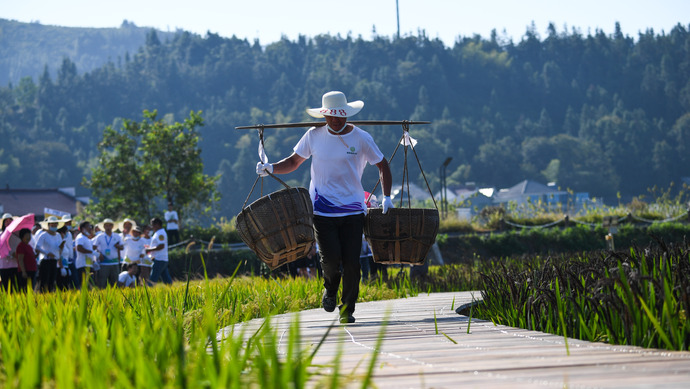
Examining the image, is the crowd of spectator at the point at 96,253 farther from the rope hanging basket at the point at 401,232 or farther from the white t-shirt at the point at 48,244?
the rope hanging basket at the point at 401,232

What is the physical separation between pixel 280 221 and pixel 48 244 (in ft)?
30.6

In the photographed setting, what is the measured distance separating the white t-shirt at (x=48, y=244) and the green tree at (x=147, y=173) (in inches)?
949

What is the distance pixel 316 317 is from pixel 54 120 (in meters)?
186

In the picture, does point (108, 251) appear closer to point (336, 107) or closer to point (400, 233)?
point (400, 233)

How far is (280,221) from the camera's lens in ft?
21.9

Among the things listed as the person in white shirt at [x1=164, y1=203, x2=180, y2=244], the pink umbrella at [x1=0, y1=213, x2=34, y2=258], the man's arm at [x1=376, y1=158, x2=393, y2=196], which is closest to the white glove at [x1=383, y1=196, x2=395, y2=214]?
the man's arm at [x1=376, y1=158, x2=393, y2=196]

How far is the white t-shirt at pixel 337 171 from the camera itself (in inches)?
267

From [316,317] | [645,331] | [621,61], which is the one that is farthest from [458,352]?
[621,61]

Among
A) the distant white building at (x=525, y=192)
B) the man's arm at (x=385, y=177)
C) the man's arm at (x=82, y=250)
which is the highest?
the man's arm at (x=385, y=177)

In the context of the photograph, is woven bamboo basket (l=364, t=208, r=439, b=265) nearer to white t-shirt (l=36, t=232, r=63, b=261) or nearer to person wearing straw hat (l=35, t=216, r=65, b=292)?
person wearing straw hat (l=35, t=216, r=65, b=292)

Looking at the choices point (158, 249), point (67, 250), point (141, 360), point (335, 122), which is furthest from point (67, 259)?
point (141, 360)

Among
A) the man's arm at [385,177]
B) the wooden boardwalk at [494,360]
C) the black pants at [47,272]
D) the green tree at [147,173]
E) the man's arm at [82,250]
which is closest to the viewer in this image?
the wooden boardwalk at [494,360]

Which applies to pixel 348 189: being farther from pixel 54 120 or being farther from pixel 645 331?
pixel 54 120

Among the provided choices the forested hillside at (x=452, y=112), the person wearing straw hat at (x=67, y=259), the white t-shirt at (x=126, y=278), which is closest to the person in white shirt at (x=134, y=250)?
the white t-shirt at (x=126, y=278)
